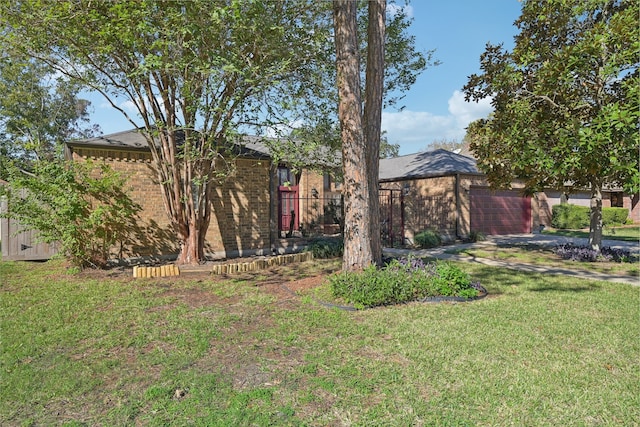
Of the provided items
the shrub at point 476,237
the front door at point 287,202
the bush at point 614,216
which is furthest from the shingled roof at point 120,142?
the bush at point 614,216

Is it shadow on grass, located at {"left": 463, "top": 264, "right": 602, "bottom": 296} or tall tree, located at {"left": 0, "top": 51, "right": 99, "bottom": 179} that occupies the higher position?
tall tree, located at {"left": 0, "top": 51, "right": 99, "bottom": 179}

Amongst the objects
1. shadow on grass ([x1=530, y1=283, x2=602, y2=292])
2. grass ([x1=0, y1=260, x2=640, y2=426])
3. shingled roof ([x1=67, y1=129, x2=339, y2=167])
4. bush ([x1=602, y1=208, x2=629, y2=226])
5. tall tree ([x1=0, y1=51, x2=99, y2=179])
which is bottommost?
shadow on grass ([x1=530, y1=283, x2=602, y2=292])

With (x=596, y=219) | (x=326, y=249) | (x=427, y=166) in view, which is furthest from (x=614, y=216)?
(x=326, y=249)

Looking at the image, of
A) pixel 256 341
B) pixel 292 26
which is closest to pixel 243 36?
pixel 292 26

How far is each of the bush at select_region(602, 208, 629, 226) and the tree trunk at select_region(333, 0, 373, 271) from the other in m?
25.3

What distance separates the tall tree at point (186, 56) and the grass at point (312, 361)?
3474 millimetres

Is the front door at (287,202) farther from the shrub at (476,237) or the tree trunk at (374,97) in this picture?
the tree trunk at (374,97)

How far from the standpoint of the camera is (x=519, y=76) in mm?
9484

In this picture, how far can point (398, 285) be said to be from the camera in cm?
587

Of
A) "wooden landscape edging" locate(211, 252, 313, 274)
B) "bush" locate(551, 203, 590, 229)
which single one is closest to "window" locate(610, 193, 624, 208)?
"bush" locate(551, 203, 590, 229)

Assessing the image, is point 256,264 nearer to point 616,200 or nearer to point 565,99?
point 565,99

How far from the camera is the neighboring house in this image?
16.1m

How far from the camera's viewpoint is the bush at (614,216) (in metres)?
24.8

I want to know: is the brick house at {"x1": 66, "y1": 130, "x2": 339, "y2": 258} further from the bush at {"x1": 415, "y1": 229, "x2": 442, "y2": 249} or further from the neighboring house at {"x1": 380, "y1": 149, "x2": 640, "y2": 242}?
the neighboring house at {"x1": 380, "y1": 149, "x2": 640, "y2": 242}
